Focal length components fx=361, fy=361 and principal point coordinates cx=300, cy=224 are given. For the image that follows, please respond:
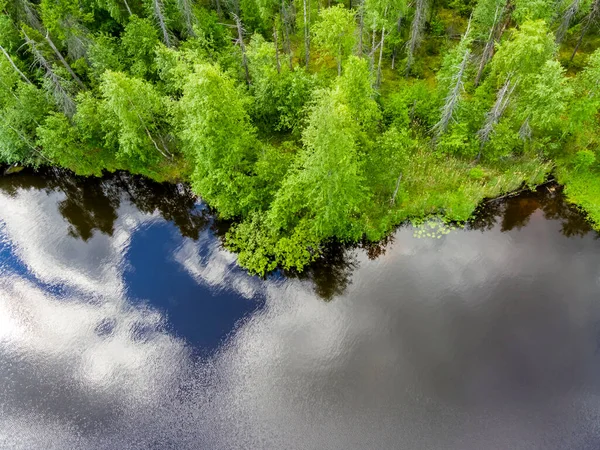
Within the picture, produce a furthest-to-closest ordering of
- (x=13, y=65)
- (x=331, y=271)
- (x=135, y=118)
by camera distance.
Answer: (x=13, y=65), (x=135, y=118), (x=331, y=271)

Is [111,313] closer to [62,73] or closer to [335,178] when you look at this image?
[335,178]

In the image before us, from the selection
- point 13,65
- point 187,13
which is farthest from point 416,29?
point 13,65

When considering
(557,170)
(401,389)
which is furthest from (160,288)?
(557,170)

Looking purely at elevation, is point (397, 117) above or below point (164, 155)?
above

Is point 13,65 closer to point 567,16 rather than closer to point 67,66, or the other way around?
point 67,66

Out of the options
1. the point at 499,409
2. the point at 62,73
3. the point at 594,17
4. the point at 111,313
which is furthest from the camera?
the point at 594,17

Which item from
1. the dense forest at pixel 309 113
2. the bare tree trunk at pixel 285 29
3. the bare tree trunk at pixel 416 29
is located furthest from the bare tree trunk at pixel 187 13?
the bare tree trunk at pixel 416 29

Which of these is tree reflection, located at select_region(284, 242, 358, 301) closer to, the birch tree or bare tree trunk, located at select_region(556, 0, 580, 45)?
the birch tree
